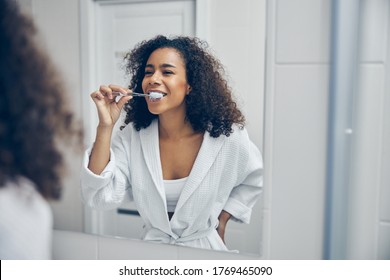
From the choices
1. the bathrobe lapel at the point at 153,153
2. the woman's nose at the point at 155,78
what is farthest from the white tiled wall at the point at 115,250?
the woman's nose at the point at 155,78

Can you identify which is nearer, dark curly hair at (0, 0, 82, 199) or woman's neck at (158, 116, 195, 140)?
dark curly hair at (0, 0, 82, 199)

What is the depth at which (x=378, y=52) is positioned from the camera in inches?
29.0

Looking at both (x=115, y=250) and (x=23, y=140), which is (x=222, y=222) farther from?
(x=23, y=140)

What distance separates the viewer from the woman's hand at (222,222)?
83 centimetres

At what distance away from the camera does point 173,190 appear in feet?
2.78

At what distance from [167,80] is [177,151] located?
0.46 feet

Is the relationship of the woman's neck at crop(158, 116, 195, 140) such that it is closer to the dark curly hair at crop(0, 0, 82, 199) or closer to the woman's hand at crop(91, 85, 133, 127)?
the woman's hand at crop(91, 85, 133, 127)

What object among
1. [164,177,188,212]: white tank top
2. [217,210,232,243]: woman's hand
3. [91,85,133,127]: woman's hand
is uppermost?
[91,85,133,127]: woman's hand

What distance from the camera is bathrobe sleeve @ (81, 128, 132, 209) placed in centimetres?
87

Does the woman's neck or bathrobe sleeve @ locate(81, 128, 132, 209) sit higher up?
the woman's neck

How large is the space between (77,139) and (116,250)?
9.9 inches

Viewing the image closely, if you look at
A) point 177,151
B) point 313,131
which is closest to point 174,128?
point 177,151

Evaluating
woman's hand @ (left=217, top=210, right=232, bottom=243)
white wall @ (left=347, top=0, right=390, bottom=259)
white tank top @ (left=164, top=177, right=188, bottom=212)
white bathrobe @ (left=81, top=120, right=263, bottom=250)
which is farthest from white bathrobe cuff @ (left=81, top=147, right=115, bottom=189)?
white wall @ (left=347, top=0, right=390, bottom=259)

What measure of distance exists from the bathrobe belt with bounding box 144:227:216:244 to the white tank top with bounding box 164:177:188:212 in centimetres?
6
